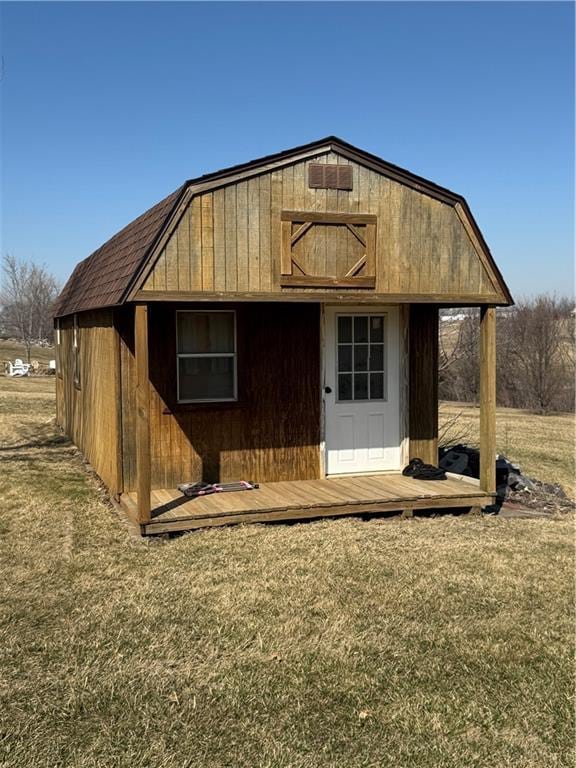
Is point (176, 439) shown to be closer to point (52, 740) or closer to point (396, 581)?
point (396, 581)

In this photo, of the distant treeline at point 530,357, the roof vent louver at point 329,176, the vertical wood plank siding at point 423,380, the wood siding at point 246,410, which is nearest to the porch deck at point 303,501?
the wood siding at point 246,410

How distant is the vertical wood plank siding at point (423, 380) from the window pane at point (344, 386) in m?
0.82

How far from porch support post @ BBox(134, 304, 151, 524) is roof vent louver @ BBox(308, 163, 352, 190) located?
229 cm

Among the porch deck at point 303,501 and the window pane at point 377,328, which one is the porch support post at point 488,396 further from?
the window pane at point 377,328

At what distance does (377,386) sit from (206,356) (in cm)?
223

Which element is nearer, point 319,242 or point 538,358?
point 319,242

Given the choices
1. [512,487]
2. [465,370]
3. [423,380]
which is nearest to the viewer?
[423,380]

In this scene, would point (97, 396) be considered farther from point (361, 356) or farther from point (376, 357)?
point (376, 357)

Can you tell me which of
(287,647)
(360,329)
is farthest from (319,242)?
(287,647)

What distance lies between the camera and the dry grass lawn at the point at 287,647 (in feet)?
12.5

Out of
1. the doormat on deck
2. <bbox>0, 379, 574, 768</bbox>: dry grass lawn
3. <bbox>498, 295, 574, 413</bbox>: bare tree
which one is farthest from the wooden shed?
<bbox>498, 295, 574, 413</bbox>: bare tree

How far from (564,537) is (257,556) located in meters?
3.31

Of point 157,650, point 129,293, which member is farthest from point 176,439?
point 157,650

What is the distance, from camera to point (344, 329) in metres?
9.30
